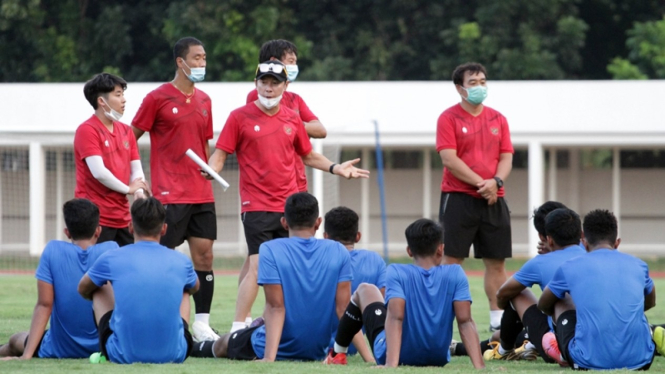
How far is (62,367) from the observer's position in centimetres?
621

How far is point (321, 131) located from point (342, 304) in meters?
2.48

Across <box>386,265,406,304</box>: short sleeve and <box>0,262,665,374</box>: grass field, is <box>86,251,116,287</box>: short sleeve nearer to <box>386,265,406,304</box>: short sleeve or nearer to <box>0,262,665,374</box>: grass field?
<box>0,262,665,374</box>: grass field

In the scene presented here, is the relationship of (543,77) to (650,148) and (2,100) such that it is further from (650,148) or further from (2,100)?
(2,100)

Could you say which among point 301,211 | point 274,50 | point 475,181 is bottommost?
point 301,211

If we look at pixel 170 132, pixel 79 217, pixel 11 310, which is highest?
pixel 170 132

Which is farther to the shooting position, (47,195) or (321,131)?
(47,195)

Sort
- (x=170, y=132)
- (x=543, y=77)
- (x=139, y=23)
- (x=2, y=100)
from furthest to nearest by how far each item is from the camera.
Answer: (x=139, y=23) < (x=543, y=77) < (x=2, y=100) < (x=170, y=132)

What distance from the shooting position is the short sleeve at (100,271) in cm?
636

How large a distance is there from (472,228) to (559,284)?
2.65 meters

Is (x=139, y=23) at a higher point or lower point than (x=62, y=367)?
higher

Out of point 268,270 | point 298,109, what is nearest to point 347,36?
point 298,109

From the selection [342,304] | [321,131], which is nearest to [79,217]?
[342,304]

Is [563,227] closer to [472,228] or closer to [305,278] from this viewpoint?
[305,278]

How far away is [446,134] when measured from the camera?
9117mm
